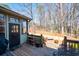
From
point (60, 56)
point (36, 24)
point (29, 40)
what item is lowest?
point (60, 56)

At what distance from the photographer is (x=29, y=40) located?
4.29 metres

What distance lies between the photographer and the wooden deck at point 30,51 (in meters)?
4.21

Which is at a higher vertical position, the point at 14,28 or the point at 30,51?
the point at 14,28

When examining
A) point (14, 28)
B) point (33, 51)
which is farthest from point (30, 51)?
point (14, 28)

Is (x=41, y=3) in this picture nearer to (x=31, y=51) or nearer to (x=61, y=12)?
(x=61, y=12)

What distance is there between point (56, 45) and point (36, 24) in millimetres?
544

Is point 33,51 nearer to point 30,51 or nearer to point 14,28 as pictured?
point 30,51

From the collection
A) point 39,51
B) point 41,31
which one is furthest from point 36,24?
point 39,51

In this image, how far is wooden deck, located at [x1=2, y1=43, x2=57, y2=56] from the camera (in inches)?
166

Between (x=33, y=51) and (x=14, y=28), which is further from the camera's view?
(x=14, y=28)

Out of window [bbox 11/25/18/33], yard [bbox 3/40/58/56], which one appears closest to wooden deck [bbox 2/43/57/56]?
yard [bbox 3/40/58/56]

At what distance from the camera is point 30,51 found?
4.25 m

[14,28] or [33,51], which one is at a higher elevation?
[14,28]

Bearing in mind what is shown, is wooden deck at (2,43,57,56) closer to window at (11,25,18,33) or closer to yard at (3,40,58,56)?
yard at (3,40,58,56)
